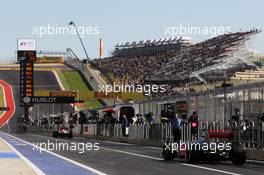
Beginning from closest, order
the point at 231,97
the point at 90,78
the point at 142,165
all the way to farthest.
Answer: the point at 142,165 < the point at 231,97 < the point at 90,78

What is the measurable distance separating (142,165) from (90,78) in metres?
94.8

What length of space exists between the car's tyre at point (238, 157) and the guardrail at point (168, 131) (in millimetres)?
829

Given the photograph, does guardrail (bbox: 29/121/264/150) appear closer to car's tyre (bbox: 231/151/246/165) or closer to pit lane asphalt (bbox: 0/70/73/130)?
car's tyre (bbox: 231/151/246/165)

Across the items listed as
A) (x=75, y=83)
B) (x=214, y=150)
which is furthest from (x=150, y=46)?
(x=214, y=150)

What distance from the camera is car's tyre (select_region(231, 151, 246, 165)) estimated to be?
773 inches

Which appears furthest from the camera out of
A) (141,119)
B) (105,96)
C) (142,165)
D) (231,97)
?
(105,96)

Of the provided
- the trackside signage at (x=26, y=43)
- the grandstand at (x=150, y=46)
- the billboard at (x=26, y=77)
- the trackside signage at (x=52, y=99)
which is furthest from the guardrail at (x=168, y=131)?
the grandstand at (x=150, y=46)

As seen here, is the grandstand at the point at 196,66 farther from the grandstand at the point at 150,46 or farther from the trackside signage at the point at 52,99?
the grandstand at the point at 150,46

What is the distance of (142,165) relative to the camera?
19.2 metres

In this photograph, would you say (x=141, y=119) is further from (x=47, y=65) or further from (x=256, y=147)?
(x=47, y=65)

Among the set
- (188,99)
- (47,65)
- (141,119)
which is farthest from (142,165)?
(47,65)

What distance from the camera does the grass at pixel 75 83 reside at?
108188 mm

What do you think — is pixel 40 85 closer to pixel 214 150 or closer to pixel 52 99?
pixel 52 99

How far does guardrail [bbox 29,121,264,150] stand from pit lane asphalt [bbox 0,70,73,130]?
145 feet
